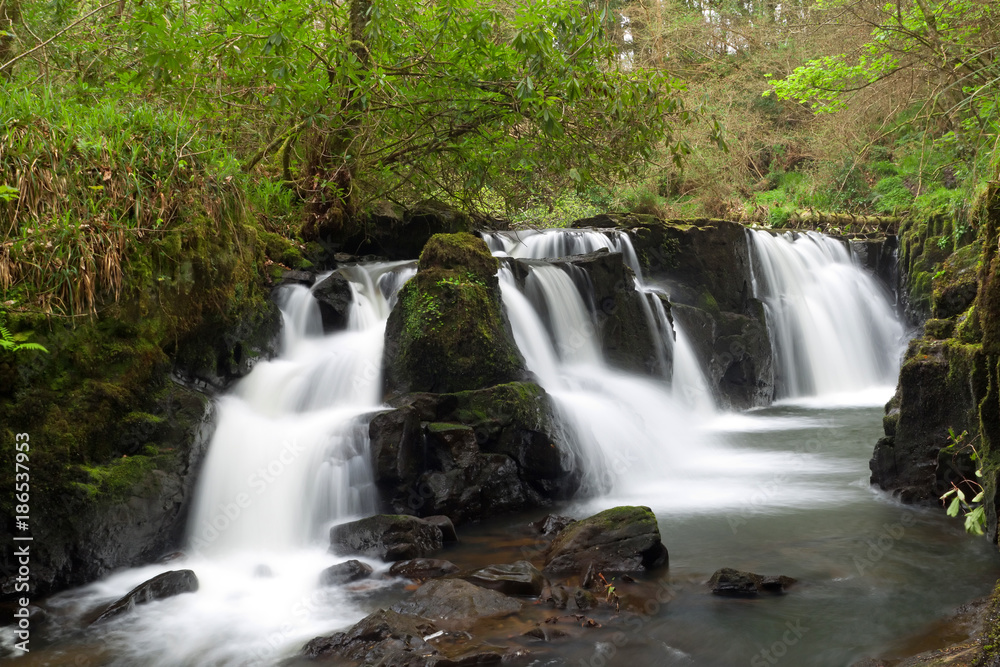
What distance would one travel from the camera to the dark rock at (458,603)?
428 cm

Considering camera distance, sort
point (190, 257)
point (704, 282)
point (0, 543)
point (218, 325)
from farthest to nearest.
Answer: point (704, 282), point (218, 325), point (190, 257), point (0, 543)

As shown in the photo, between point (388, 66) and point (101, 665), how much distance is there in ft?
18.3

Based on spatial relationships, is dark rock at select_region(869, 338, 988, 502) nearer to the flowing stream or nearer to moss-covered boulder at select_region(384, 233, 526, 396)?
the flowing stream

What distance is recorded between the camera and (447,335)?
727cm

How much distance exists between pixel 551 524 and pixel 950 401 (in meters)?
3.35

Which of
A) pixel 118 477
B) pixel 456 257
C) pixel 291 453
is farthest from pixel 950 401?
pixel 118 477

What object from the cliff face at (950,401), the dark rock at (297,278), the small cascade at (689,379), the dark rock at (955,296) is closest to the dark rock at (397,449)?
A: the dark rock at (297,278)

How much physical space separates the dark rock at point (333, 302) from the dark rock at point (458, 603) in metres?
4.27

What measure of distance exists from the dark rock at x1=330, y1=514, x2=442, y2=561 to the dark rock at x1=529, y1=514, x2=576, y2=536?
86 centimetres

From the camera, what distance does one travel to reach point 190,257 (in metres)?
6.37

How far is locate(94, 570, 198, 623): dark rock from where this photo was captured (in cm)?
443

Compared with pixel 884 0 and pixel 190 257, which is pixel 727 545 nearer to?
pixel 190 257

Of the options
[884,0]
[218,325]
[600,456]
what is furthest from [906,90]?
[218,325]

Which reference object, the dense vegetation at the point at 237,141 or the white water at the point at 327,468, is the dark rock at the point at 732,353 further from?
the dense vegetation at the point at 237,141
